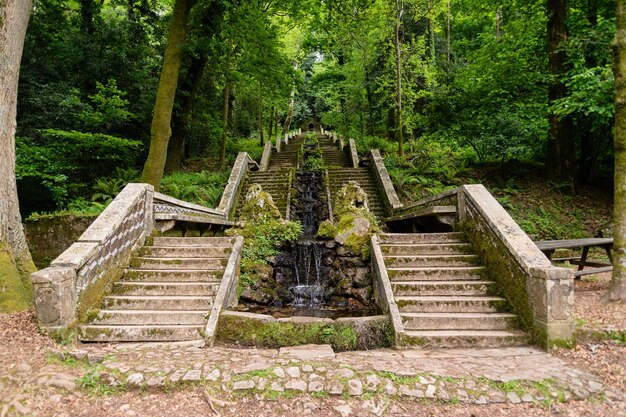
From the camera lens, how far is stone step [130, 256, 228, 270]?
19.1 feet

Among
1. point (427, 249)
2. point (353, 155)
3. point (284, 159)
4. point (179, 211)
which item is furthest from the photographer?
point (284, 159)

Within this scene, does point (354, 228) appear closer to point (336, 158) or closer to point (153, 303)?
point (153, 303)

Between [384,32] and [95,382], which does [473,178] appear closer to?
[384,32]

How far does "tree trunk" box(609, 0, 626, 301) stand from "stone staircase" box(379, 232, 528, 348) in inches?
68.9

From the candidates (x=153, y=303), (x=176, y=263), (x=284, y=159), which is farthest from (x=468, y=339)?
(x=284, y=159)

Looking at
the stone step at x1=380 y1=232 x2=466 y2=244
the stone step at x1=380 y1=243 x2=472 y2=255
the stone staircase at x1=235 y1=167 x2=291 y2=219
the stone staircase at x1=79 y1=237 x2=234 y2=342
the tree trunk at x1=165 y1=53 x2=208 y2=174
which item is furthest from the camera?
the tree trunk at x1=165 y1=53 x2=208 y2=174

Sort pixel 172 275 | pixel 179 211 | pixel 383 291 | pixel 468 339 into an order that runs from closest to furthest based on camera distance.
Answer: pixel 468 339 < pixel 383 291 < pixel 172 275 < pixel 179 211

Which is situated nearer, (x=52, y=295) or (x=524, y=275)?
(x=52, y=295)

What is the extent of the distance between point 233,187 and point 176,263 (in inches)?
239

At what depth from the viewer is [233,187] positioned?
11719 mm

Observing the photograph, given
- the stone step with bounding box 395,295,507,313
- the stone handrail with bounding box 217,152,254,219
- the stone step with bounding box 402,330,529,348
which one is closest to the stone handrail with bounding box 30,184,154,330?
the stone handrail with bounding box 217,152,254,219

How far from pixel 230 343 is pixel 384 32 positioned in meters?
15.3

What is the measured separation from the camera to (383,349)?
444 centimetres

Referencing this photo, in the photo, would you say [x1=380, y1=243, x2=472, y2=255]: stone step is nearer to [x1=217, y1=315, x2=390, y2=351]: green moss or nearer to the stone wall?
[x1=217, y1=315, x2=390, y2=351]: green moss
